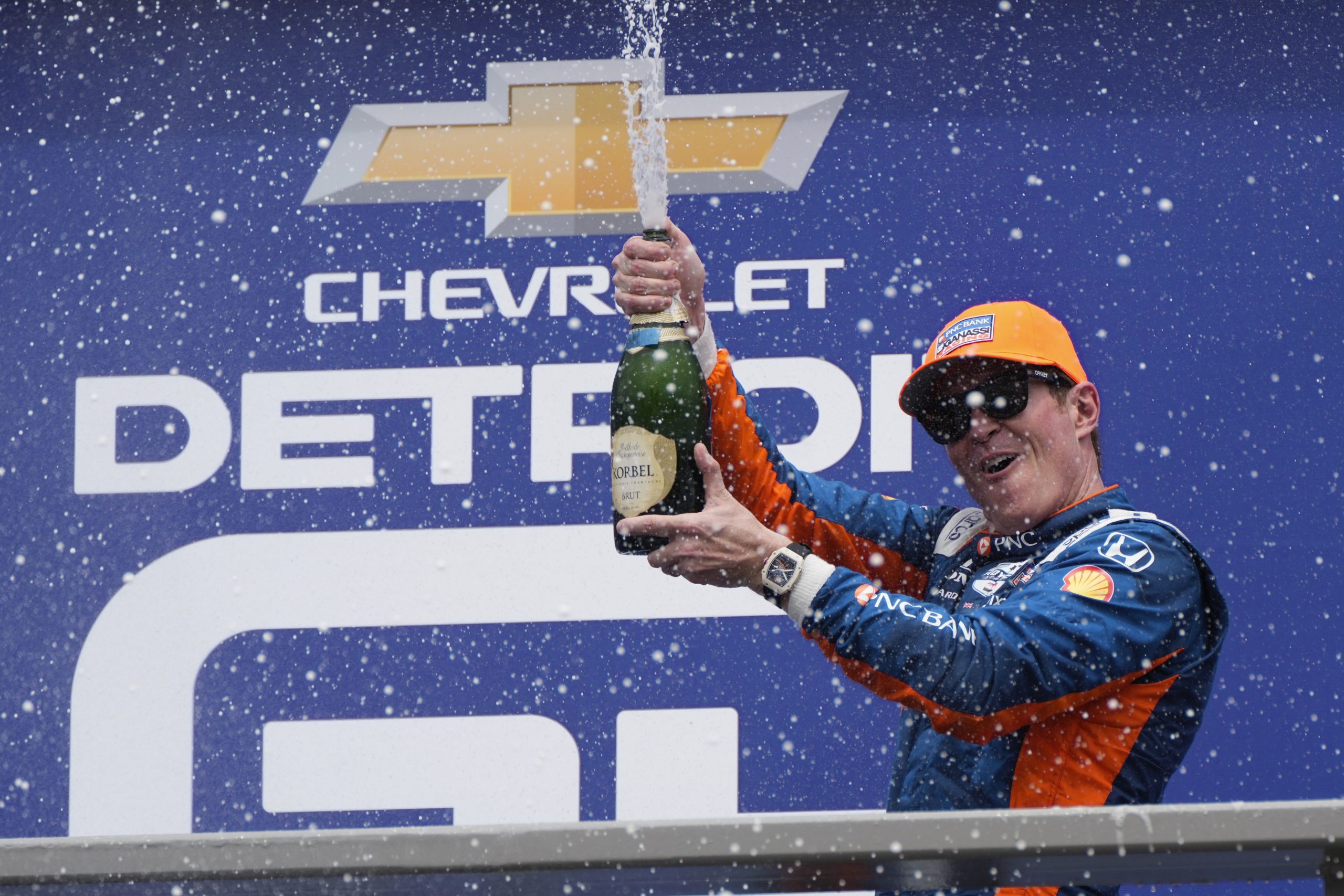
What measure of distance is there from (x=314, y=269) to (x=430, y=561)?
2.20ft

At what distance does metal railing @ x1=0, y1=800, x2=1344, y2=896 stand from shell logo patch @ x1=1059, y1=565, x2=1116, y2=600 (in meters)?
0.54

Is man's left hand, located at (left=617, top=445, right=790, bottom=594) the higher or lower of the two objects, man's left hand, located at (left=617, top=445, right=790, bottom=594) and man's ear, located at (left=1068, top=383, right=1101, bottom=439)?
the lower

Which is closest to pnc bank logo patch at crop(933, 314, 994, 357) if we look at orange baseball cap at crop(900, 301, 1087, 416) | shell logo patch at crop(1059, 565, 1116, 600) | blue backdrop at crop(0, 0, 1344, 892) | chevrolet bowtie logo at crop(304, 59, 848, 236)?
orange baseball cap at crop(900, 301, 1087, 416)

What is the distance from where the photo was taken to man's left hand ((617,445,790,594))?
1.56 meters

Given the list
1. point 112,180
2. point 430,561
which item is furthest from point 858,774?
point 112,180

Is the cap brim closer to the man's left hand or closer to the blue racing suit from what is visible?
the blue racing suit

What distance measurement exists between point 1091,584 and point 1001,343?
1.28ft

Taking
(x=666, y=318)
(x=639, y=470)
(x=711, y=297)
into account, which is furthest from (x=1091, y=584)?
(x=711, y=297)

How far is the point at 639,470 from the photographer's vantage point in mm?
1653

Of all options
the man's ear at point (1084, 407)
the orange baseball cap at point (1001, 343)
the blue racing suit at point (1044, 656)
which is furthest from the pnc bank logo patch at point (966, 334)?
the blue racing suit at point (1044, 656)

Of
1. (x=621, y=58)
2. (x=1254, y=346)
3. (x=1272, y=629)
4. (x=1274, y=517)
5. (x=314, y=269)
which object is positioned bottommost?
(x=1272, y=629)

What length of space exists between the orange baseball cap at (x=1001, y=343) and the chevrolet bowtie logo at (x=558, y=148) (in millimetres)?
1034

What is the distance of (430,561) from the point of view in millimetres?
2730

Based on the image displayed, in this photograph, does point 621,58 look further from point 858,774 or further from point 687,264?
point 858,774
